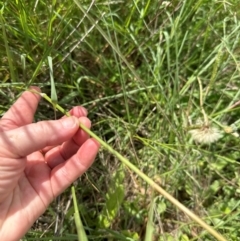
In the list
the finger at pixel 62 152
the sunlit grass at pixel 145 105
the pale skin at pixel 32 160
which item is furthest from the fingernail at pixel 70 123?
the sunlit grass at pixel 145 105

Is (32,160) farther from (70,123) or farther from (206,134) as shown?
(206,134)

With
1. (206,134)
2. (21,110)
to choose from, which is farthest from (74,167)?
(206,134)

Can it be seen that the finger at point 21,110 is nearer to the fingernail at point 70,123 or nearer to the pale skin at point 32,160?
the pale skin at point 32,160

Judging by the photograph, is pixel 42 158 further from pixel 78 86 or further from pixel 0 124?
pixel 78 86

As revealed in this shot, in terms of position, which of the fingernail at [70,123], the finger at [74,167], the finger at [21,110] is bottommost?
the finger at [74,167]

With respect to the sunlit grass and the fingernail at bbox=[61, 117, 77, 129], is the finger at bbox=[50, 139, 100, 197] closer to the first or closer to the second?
the fingernail at bbox=[61, 117, 77, 129]

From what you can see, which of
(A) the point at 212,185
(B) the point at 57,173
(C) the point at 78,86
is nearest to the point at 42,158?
(B) the point at 57,173

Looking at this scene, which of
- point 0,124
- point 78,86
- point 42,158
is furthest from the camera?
point 78,86
